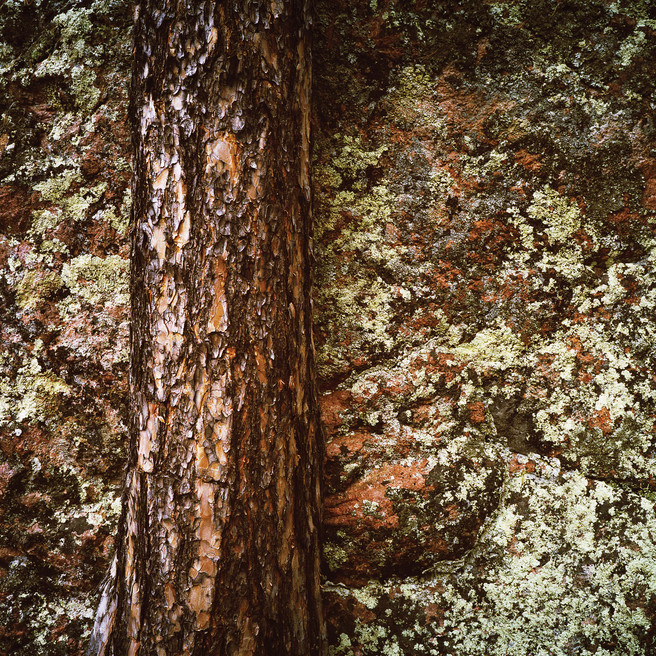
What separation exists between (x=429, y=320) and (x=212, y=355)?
483mm

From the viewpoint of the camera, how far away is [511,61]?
933 millimetres

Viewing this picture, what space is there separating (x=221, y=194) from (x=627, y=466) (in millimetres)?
966

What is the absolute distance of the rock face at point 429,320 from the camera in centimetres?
91

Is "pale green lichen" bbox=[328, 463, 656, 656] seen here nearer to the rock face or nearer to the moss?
the rock face

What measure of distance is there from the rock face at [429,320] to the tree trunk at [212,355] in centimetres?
22

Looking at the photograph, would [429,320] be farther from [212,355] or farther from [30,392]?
[30,392]

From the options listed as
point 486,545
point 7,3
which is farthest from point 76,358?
point 486,545

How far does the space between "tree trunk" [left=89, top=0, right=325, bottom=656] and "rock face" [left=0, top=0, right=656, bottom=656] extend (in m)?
Answer: 0.22

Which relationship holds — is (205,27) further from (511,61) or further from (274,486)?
(274,486)

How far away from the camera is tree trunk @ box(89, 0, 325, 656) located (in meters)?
0.68

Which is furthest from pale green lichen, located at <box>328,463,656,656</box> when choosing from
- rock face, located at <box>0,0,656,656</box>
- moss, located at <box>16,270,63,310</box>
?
moss, located at <box>16,270,63,310</box>

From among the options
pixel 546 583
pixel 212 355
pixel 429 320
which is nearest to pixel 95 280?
pixel 212 355

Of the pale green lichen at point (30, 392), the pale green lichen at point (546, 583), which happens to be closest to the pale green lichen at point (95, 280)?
the pale green lichen at point (30, 392)

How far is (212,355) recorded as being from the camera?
0.70m
